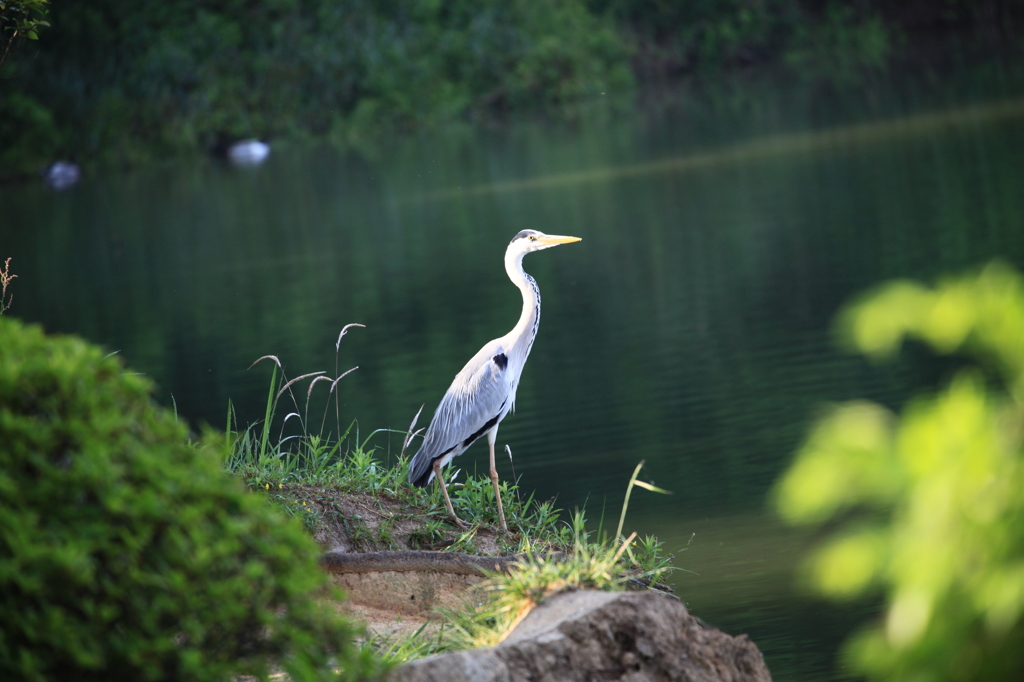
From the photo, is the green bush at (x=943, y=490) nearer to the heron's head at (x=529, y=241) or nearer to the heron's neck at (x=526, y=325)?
the heron's neck at (x=526, y=325)

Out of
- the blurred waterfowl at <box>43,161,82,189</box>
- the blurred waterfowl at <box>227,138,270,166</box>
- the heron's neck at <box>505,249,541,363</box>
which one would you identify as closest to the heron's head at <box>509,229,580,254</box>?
the heron's neck at <box>505,249,541,363</box>

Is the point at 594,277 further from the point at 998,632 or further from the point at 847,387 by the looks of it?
the point at 998,632

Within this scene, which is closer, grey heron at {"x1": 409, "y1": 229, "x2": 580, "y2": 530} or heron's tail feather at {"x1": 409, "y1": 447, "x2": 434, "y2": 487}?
grey heron at {"x1": 409, "y1": 229, "x2": 580, "y2": 530}

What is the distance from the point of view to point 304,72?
3719 centimetres

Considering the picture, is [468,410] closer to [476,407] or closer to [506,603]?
[476,407]

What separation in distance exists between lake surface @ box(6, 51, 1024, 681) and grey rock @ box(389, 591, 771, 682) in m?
0.95

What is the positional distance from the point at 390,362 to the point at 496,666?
8364 millimetres

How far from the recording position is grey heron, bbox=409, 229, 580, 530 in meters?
6.16

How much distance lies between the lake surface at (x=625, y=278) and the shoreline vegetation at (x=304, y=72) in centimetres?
641

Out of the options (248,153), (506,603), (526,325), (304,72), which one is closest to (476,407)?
(526,325)

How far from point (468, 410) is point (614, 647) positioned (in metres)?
2.29

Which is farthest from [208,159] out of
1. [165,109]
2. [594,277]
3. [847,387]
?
[847,387]

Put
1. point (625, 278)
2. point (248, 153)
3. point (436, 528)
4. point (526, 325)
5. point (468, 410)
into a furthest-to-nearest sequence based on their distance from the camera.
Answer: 1. point (248, 153)
2. point (625, 278)
3. point (526, 325)
4. point (468, 410)
5. point (436, 528)

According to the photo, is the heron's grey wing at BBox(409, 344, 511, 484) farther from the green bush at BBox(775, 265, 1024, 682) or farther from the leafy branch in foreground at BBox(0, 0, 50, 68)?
the green bush at BBox(775, 265, 1024, 682)
